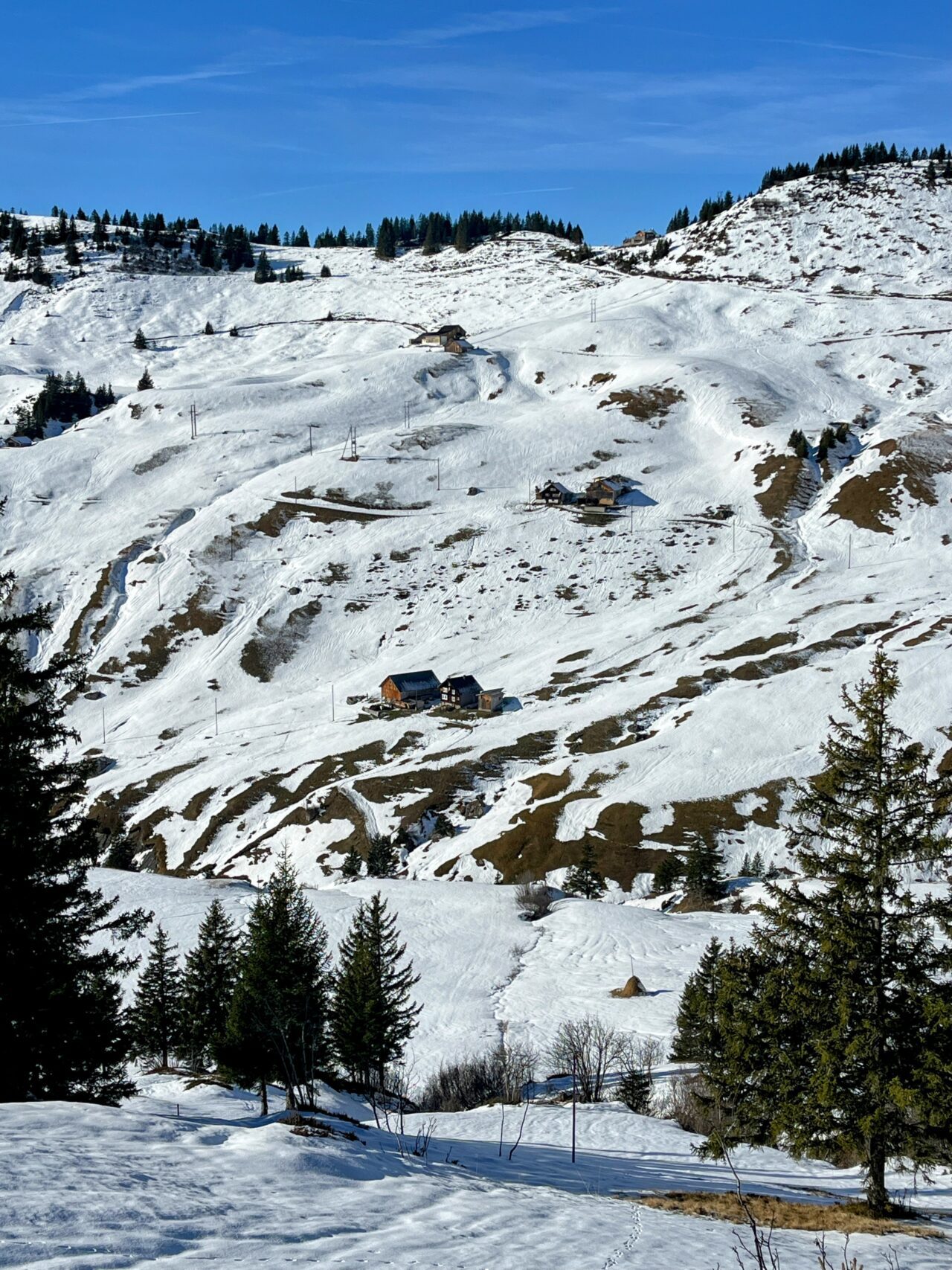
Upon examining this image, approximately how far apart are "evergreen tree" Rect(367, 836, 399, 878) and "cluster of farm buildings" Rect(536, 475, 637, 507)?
260 feet

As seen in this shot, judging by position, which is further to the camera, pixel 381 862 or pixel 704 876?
pixel 381 862

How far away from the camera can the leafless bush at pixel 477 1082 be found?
3569 cm

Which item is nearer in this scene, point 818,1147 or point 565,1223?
point 565,1223

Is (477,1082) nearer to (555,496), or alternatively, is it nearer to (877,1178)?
(877,1178)

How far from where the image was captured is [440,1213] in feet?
40.6

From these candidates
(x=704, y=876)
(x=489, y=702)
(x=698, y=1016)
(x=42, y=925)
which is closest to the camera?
(x=42, y=925)

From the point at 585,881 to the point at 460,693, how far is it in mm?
38043

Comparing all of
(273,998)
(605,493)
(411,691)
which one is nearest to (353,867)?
(411,691)

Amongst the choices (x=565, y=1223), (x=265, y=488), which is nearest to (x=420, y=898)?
(x=565, y=1223)

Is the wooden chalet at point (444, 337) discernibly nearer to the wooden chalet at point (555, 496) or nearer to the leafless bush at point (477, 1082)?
the wooden chalet at point (555, 496)

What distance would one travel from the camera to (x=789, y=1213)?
18.0 meters

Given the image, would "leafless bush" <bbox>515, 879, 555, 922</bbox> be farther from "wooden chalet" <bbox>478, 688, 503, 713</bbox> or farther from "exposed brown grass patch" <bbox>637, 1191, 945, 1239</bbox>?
"exposed brown grass patch" <bbox>637, 1191, 945, 1239</bbox>

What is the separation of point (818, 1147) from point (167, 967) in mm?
32866

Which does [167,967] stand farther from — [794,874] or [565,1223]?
[794,874]
